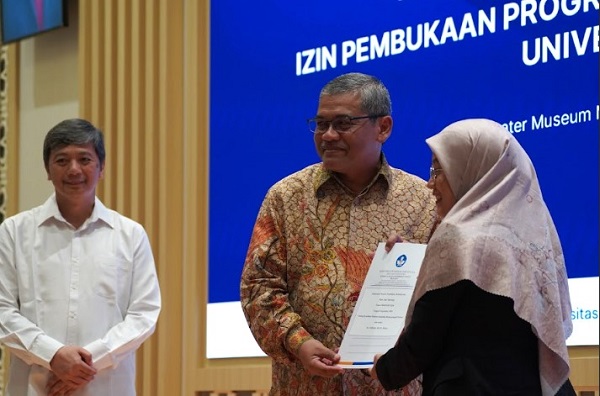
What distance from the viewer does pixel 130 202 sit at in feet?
18.8

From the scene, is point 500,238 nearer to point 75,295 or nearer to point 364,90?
point 364,90

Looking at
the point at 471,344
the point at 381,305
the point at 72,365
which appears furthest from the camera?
the point at 72,365

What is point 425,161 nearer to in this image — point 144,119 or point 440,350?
point 144,119

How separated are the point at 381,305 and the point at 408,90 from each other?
2101 millimetres

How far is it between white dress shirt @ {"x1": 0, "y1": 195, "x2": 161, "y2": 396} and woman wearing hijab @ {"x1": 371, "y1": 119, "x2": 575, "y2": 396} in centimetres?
138

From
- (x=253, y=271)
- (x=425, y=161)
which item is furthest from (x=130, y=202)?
(x=253, y=271)

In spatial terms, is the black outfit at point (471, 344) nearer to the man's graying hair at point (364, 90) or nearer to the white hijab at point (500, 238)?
the white hijab at point (500, 238)

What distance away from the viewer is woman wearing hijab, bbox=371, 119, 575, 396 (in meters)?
2.30

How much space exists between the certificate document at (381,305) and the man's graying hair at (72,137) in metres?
1.31

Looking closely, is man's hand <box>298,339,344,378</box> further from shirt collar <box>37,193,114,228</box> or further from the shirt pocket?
shirt collar <box>37,193,114,228</box>

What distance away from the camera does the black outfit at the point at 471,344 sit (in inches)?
90.1

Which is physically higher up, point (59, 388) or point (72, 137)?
point (72, 137)

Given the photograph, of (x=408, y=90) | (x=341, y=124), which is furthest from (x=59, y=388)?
(x=408, y=90)

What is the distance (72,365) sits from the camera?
339cm
